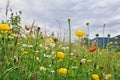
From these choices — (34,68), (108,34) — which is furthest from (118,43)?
(34,68)

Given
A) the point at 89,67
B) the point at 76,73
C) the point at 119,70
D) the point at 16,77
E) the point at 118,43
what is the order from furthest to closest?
the point at 118,43 → the point at 119,70 → the point at 89,67 → the point at 76,73 → the point at 16,77

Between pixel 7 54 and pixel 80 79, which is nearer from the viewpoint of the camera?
pixel 7 54

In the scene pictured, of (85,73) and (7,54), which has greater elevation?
(7,54)

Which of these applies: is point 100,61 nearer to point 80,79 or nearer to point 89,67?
point 89,67

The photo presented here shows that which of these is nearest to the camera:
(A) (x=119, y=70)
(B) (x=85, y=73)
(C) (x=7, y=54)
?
(C) (x=7, y=54)

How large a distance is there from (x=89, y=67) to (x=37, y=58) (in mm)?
1115

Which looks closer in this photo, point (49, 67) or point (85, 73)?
point (49, 67)

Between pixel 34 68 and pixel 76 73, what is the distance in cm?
60

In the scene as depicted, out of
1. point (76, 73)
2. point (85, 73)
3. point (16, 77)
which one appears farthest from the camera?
point (85, 73)

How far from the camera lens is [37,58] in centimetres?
301

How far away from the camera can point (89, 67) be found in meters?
3.94

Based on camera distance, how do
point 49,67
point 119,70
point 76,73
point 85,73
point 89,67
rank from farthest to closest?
1. point 119,70
2. point 89,67
3. point 85,73
4. point 76,73
5. point 49,67

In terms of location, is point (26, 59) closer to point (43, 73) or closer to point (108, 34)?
point (43, 73)

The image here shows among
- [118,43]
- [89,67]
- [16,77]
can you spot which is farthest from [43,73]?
[118,43]
